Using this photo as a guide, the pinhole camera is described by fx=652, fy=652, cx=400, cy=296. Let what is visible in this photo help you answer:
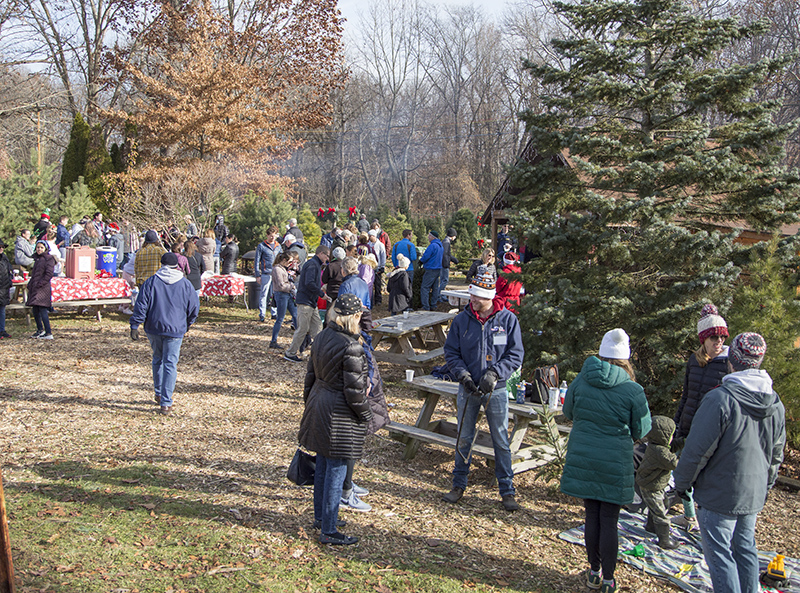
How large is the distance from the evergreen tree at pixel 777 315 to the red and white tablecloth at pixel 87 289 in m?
11.2

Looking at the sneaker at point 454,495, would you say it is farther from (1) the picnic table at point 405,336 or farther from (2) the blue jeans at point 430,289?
(2) the blue jeans at point 430,289

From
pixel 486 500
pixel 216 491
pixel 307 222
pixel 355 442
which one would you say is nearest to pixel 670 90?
pixel 486 500

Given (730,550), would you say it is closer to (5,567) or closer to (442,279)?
(5,567)

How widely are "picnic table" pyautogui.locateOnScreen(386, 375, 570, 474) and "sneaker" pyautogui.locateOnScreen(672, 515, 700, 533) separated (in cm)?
120

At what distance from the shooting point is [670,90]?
7793mm

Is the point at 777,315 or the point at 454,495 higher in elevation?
the point at 777,315

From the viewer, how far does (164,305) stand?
24.3ft

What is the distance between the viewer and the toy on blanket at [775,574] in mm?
4539

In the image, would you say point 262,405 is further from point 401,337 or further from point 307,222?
point 307,222

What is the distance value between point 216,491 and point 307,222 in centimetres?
2032

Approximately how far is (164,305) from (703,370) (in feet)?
18.3

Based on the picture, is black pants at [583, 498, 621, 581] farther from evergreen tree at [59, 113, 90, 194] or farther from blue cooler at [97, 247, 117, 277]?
evergreen tree at [59, 113, 90, 194]

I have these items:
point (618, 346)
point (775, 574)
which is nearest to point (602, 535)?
point (618, 346)

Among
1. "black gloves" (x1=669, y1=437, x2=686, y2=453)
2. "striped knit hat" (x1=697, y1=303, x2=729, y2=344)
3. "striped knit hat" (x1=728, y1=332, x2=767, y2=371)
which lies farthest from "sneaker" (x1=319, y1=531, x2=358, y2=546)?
"striped knit hat" (x1=697, y1=303, x2=729, y2=344)
